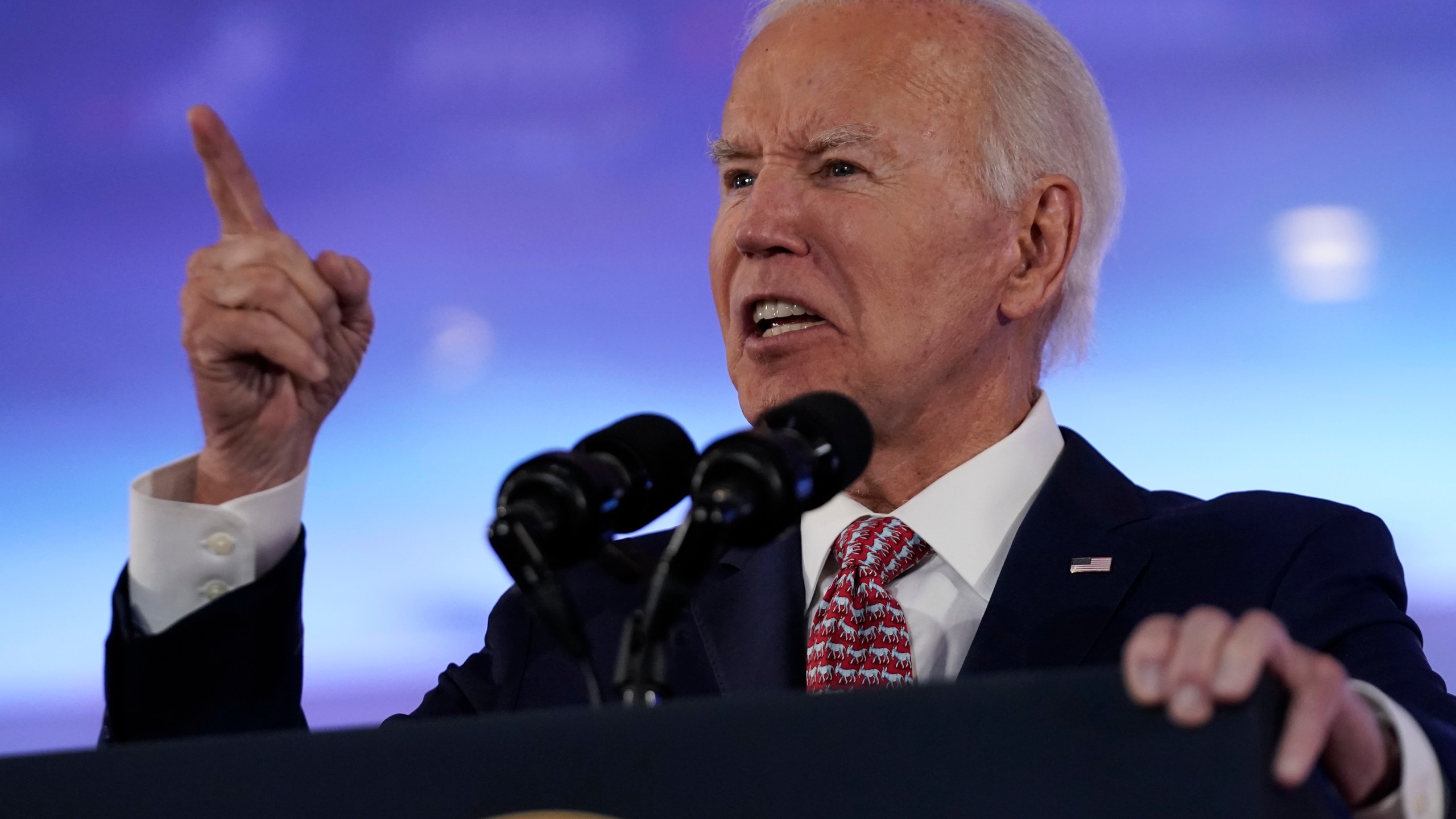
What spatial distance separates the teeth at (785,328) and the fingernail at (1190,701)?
3.89 ft

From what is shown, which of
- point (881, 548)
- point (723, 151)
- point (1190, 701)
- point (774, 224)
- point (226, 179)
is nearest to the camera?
point (1190, 701)

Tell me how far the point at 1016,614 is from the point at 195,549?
923 mm

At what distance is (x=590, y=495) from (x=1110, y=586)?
0.89 metres

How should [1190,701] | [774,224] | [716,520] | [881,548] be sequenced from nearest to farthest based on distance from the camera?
[1190,701] → [716,520] → [881,548] → [774,224]

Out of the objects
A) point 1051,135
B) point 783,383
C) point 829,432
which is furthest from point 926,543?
point 829,432

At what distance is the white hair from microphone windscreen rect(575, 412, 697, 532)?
39.6 inches

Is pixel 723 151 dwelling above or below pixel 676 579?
above

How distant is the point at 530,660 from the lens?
1862mm

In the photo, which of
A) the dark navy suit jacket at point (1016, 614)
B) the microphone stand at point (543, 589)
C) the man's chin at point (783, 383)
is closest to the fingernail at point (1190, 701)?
the microphone stand at point (543, 589)

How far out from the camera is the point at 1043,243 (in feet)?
6.86

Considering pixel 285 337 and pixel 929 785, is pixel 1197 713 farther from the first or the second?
pixel 285 337

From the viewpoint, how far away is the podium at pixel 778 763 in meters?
0.76

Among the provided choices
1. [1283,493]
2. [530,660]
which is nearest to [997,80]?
[1283,493]

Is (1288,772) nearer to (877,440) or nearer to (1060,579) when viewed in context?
(1060,579)
